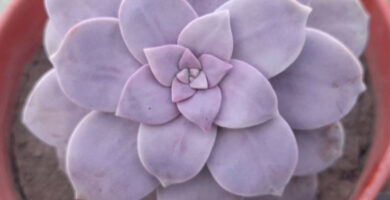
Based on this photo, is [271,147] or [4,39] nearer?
[271,147]

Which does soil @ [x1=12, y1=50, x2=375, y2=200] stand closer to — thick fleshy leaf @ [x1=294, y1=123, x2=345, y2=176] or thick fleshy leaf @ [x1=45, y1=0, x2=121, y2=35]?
thick fleshy leaf @ [x1=294, y1=123, x2=345, y2=176]

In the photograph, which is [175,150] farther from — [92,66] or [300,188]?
[300,188]

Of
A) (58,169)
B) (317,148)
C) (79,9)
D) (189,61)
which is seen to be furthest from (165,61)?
(58,169)

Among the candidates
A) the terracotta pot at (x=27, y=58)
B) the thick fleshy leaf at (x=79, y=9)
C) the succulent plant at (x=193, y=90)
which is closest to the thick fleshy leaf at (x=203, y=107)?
the succulent plant at (x=193, y=90)

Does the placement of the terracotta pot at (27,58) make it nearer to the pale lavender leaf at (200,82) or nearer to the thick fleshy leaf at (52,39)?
the thick fleshy leaf at (52,39)

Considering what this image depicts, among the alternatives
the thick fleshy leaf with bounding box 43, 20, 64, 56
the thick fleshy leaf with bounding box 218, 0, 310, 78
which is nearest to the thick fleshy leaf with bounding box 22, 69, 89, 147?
the thick fleshy leaf with bounding box 43, 20, 64, 56

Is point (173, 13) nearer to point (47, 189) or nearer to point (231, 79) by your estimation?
point (231, 79)

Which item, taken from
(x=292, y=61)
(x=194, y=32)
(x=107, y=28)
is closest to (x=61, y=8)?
(x=107, y=28)
